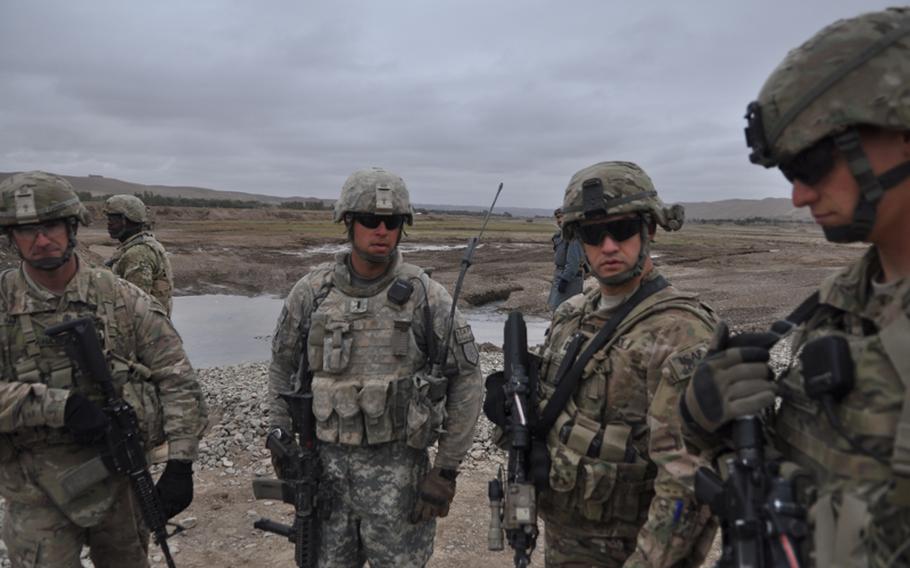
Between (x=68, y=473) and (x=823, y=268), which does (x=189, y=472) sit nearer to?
(x=68, y=473)

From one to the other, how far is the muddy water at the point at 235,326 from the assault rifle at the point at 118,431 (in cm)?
973

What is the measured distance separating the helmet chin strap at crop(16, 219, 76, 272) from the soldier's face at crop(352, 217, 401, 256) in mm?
1449

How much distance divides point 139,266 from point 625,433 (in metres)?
6.78

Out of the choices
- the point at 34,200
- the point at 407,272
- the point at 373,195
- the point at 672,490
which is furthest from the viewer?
the point at 407,272

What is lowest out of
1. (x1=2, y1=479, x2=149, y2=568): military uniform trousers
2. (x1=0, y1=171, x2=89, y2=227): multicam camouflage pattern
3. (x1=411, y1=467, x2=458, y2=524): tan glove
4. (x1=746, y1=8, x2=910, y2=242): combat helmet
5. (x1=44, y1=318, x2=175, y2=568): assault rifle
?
(x1=2, y1=479, x2=149, y2=568): military uniform trousers

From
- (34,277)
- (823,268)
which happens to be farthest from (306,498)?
(823,268)

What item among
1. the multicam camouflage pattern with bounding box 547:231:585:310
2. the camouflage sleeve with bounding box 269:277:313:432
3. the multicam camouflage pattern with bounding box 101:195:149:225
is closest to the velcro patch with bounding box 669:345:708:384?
the camouflage sleeve with bounding box 269:277:313:432

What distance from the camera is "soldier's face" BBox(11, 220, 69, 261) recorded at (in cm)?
313

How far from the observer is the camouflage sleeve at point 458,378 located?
3.52m

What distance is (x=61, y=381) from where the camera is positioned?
10.4 ft

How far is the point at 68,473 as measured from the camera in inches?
123

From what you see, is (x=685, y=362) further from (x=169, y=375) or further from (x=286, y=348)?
(x=169, y=375)

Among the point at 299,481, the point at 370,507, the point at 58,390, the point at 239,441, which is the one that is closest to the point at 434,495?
the point at 370,507

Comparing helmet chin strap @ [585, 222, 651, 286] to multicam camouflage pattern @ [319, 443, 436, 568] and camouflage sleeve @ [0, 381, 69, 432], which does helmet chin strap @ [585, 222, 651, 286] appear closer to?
multicam camouflage pattern @ [319, 443, 436, 568]
